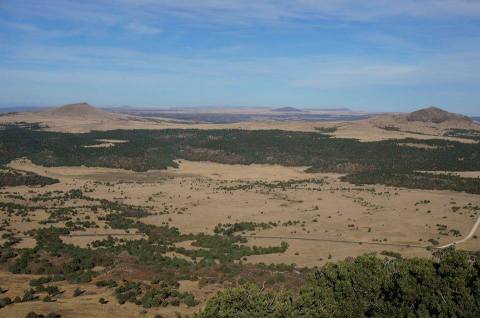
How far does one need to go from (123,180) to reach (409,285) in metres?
72.2

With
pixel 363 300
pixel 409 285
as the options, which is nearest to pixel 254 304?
pixel 363 300

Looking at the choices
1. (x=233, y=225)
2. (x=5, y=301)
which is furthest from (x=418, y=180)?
(x=5, y=301)

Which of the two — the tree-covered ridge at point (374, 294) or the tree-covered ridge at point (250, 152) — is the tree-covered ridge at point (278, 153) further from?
the tree-covered ridge at point (374, 294)

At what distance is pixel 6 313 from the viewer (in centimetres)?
2341

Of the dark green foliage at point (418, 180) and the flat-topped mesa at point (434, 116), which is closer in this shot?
the dark green foliage at point (418, 180)

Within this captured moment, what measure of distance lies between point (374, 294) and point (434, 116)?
18417 centimetres

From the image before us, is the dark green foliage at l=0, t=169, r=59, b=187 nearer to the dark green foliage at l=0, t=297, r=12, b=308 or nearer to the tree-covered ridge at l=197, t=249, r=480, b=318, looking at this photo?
the dark green foliage at l=0, t=297, r=12, b=308

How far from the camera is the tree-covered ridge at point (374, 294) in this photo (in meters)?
18.7

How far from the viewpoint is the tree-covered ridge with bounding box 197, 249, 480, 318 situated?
18.7 m

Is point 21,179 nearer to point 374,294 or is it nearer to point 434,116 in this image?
point 374,294

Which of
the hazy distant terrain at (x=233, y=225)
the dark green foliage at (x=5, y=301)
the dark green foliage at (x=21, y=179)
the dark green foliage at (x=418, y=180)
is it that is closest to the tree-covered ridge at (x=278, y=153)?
the dark green foliage at (x=418, y=180)

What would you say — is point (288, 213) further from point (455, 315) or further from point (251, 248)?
point (455, 315)

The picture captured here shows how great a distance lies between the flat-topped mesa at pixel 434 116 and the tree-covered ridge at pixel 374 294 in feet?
578

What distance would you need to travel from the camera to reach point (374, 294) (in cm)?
2123
